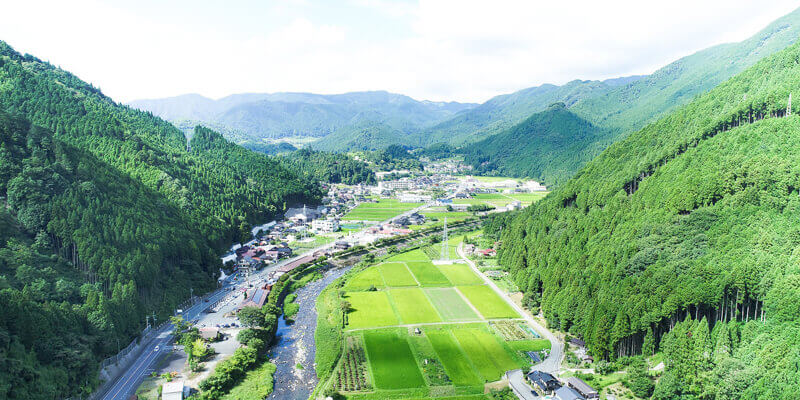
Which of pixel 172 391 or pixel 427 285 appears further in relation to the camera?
pixel 427 285

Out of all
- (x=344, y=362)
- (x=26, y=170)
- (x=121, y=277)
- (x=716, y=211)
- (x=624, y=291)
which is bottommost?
(x=344, y=362)

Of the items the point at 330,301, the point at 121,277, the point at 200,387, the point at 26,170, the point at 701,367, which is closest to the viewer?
the point at 701,367

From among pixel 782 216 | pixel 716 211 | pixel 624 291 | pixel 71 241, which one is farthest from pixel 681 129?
pixel 71 241

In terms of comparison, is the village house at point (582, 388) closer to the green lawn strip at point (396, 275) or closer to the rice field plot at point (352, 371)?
the rice field plot at point (352, 371)

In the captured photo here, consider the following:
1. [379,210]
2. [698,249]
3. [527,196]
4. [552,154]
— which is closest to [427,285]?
[698,249]

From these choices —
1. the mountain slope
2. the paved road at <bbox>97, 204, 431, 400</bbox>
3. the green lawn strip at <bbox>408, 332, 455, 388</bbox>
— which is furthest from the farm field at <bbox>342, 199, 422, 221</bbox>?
the green lawn strip at <bbox>408, 332, 455, 388</bbox>

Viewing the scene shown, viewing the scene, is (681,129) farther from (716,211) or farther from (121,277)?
(121,277)

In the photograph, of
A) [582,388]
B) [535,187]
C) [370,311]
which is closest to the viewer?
[582,388]

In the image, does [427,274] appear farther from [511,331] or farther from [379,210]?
[379,210]
